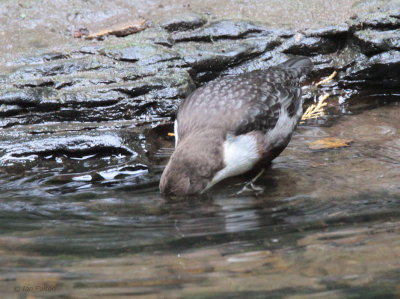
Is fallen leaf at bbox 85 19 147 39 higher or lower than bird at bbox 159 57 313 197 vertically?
higher

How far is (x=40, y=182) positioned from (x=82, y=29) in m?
2.81

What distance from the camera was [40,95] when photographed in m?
5.50

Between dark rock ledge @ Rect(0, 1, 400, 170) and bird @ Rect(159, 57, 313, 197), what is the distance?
94cm

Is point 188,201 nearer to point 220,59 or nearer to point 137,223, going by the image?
point 137,223

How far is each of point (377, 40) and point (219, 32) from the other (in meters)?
1.81

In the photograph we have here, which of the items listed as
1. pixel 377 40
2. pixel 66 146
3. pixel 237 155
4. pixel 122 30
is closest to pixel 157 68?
pixel 122 30

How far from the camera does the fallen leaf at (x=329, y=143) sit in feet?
16.6

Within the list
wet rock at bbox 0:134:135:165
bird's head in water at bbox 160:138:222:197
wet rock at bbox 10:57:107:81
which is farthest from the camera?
wet rock at bbox 10:57:107:81

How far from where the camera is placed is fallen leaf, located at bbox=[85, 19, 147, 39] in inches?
260

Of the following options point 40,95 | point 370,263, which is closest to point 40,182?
point 40,95

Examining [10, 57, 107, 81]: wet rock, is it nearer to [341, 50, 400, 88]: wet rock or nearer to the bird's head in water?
the bird's head in water

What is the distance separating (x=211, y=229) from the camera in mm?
3268

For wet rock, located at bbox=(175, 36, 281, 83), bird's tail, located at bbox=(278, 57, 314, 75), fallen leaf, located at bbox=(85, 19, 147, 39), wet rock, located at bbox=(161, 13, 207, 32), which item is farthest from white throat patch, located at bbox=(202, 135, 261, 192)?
fallen leaf, located at bbox=(85, 19, 147, 39)

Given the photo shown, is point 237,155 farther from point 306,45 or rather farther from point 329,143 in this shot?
point 306,45
